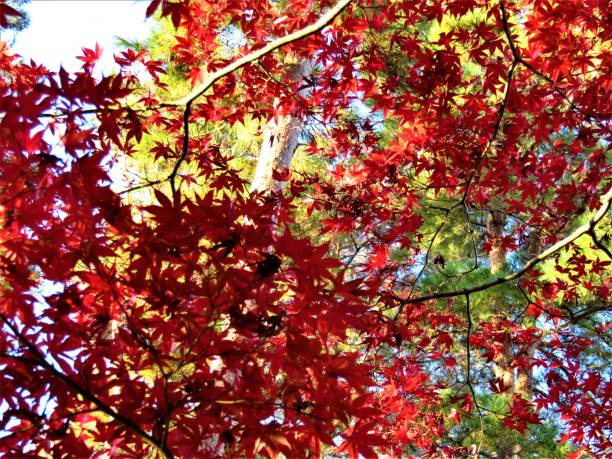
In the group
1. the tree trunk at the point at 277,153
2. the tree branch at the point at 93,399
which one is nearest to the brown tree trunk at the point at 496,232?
the tree trunk at the point at 277,153

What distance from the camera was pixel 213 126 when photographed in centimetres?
707

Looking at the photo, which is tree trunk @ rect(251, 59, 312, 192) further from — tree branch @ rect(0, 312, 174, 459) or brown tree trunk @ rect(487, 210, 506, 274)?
brown tree trunk @ rect(487, 210, 506, 274)

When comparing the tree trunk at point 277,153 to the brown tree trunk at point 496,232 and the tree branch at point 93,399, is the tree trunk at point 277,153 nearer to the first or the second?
the tree branch at point 93,399

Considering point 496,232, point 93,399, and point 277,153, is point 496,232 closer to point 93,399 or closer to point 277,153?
point 277,153

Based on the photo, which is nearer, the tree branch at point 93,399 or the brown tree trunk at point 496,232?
the tree branch at point 93,399

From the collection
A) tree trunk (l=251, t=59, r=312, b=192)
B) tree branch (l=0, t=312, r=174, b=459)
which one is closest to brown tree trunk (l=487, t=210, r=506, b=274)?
A: tree trunk (l=251, t=59, r=312, b=192)

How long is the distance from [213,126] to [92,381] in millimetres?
5960

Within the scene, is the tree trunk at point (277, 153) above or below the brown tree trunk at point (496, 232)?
below

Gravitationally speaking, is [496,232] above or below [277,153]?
above

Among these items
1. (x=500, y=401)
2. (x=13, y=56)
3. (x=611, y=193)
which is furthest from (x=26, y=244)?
(x=500, y=401)

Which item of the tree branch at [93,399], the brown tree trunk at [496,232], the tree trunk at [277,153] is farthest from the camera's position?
the brown tree trunk at [496,232]

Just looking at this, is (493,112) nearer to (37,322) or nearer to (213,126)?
(37,322)

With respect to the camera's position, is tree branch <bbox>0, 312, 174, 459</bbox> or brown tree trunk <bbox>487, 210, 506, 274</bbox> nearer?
tree branch <bbox>0, 312, 174, 459</bbox>

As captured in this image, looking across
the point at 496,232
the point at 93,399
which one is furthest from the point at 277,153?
the point at 496,232
